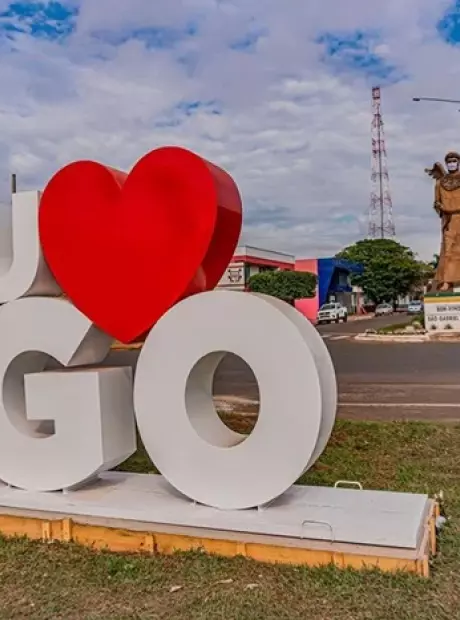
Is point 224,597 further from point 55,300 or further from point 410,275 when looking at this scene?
point 410,275

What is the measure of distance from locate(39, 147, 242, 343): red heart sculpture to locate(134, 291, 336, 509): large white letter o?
11.2 inches

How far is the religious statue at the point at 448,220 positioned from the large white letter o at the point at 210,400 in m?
27.5

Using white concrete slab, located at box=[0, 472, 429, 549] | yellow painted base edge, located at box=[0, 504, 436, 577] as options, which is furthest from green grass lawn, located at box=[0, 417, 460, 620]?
white concrete slab, located at box=[0, 472, 429, 549]

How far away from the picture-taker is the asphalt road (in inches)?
417

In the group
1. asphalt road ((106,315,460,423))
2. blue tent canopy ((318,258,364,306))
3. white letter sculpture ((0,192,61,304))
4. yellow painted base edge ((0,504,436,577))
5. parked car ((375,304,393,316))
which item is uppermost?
blue tent canopy ((318,258,364,306))

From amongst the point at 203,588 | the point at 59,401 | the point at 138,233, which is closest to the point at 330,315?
the point at 59,401

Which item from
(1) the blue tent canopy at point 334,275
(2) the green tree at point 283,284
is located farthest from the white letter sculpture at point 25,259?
(1) the blue tent canopy at point 334,275

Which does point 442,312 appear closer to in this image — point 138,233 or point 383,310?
point 138,233

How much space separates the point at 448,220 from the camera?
3098cm

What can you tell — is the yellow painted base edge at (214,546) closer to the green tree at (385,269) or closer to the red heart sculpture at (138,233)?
the red heart sculpture at (138,233)

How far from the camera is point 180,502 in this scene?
16.4ft

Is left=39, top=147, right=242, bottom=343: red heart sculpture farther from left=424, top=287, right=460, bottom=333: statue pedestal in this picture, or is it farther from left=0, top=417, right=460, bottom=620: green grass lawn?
left=424, top=287, right=460, bottom=333: statue pedestal

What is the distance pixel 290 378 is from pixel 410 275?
57.7 meters

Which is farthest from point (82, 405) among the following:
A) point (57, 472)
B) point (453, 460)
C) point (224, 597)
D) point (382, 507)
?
point (453, 460)
